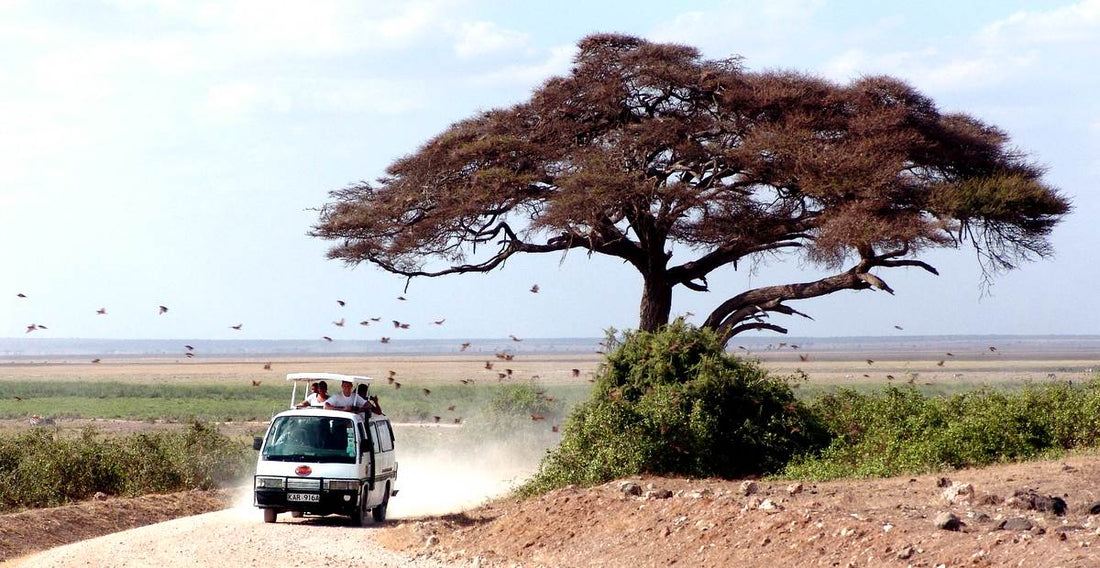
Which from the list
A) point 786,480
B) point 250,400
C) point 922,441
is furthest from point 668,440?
point 250,400

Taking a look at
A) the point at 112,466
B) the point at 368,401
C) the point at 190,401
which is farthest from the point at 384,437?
the point at 190,401

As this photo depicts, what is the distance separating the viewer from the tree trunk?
24.7 m

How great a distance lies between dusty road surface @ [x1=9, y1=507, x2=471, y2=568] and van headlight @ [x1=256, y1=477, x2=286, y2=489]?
52 centimetres

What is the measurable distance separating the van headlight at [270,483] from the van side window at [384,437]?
187cm

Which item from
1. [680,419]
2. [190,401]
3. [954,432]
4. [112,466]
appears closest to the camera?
[954,432]

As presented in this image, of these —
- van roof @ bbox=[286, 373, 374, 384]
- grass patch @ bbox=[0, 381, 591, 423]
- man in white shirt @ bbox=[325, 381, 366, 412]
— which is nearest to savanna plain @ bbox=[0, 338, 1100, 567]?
man in white shirt @ bbox=[325, 381, 366, 412]

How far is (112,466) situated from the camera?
2233 centimetres

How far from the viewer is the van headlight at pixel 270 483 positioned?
17.1 metres

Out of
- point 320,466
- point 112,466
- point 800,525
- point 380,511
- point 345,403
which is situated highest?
point 345,403

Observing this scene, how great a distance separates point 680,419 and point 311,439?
517cm

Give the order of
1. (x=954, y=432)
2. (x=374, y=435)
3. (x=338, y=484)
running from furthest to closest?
(x=374, y=435) < (x=338, y=484) < (x=954, y=432)

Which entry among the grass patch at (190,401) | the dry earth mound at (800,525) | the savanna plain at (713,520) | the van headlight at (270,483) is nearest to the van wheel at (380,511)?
the savanna plain at (713,520)

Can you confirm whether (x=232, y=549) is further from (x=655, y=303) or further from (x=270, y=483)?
(x=655, y=303)

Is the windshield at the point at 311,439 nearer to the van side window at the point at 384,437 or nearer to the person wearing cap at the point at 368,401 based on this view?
the person wearing cap at the point at 368,401
